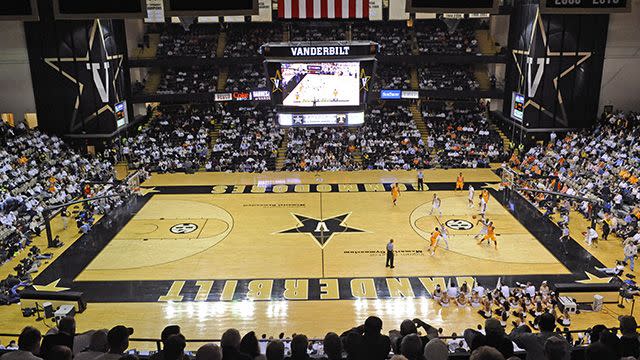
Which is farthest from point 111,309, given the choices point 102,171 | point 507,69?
point 507,69

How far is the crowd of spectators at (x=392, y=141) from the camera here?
32906 mm

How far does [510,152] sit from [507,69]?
682 cm

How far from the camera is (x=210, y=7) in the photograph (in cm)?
825

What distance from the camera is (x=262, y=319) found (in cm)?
1559

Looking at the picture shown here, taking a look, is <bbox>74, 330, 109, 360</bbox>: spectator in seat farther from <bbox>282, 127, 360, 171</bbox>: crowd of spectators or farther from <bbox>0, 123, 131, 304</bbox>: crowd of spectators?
<bbox>282, 127, 360, 171</bbox>: crowd of spectators

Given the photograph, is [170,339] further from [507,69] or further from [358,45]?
[507,69]

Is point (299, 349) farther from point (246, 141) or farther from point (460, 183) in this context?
point (246, 141)

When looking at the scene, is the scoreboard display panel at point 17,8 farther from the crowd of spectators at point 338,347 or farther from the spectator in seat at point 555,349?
the spectator in seat at point 555,349

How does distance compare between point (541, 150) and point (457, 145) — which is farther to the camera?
point (457, 145)

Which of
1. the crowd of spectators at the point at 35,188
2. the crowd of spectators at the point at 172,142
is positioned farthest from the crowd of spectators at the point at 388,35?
the crowd of spectators at the point at 35,188

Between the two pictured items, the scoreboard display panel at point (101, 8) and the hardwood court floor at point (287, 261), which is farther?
the hardwood court floor at point (287, 261)

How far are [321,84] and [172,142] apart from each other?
17844 millimetres

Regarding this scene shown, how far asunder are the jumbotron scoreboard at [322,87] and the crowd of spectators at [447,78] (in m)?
18.6

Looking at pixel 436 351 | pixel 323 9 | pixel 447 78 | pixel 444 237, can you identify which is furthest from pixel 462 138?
pixel 436 351
